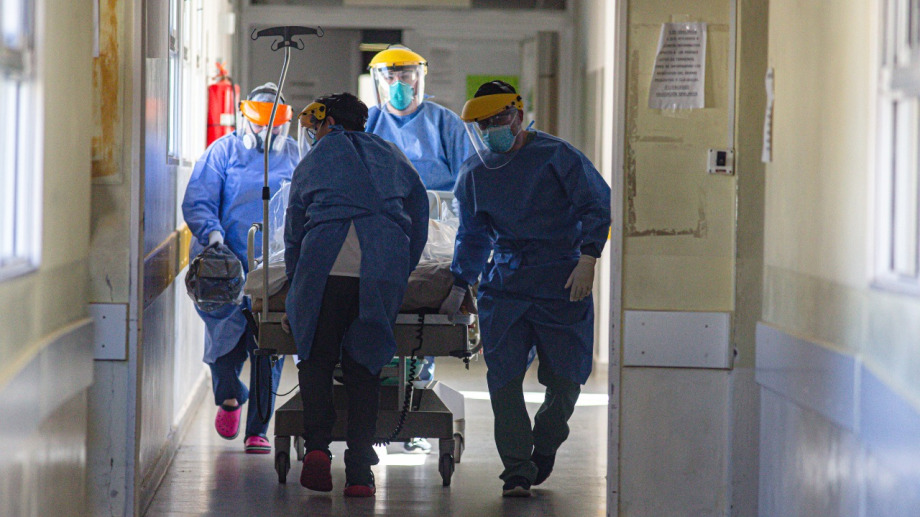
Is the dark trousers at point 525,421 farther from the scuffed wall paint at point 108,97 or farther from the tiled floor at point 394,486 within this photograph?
the scuffed wall paint at point 108,97

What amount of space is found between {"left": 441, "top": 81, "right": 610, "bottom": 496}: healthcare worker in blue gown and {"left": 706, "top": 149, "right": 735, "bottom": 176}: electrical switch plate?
55cm

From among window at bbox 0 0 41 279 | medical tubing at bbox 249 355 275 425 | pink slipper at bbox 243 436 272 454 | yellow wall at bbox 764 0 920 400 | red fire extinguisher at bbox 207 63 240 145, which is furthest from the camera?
red fire extinguisher at bbox 207 63 240 145

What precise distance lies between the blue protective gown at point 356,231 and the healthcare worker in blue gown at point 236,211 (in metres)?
0.90

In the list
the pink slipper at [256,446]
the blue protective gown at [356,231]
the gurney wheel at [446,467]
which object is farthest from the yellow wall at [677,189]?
the pink slipper at [256,446]

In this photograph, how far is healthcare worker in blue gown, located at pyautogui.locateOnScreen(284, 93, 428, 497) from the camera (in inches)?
151

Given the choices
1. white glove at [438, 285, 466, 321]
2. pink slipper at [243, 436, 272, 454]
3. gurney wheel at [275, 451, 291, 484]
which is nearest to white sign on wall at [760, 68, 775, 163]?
white glove at [438, 285, 466, 321]

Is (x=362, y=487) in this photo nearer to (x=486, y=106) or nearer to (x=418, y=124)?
(x=486, y=106)

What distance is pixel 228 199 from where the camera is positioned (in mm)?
4859

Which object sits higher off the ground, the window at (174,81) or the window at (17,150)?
the window at (174,81)

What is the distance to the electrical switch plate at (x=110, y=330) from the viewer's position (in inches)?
135

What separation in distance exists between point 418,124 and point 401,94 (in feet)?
0.48

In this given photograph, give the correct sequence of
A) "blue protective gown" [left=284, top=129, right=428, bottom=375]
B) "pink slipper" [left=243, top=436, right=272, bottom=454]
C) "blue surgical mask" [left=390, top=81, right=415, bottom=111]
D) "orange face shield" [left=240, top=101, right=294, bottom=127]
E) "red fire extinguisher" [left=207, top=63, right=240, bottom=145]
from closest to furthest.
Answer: "blue protective gown" [left=284, top=129, right=428, bottom=375] < "blue surgical mask" [left=390, top=81, right=415, bottom=111] < "orange face shield" [left=240, top=101, right=294, bottom=127] < "pink slipper" [left=243, top=436, right=272, bottom=454] < "red fire extinguisher" [left=207, top=63, right=240, bottom=145]

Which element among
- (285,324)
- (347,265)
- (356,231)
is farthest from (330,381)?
(356,231)

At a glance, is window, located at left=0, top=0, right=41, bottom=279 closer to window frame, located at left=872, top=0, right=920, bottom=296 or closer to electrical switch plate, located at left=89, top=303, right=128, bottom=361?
electrical switch plate, located at left=89, top=303, right=128, bottom=361
